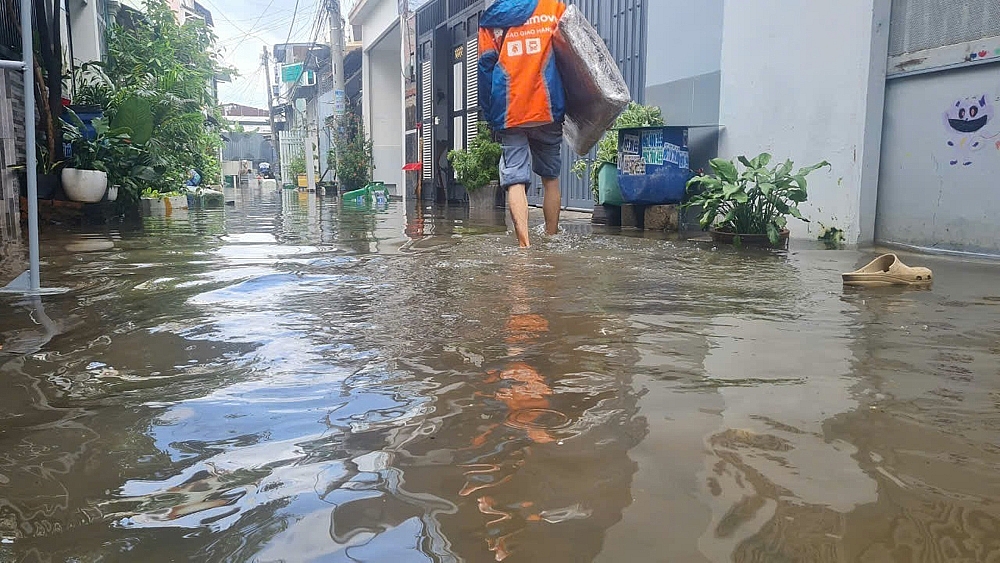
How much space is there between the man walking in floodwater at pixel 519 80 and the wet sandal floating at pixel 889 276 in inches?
70.7

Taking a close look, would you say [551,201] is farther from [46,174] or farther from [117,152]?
[117,152]

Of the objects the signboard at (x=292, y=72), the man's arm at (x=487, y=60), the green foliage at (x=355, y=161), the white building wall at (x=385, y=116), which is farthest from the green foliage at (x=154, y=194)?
the signboard at (x=292, y=72)

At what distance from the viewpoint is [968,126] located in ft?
13.3

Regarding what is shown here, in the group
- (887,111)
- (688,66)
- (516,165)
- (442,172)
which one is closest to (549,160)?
(516,165)

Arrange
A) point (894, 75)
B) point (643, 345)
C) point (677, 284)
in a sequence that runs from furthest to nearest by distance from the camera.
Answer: point (894, 75), point (677, 284), point (643, 345)

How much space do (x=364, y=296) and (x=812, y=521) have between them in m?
1.90

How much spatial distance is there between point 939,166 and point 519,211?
93.3 inches

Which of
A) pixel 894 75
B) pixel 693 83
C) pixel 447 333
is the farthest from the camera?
pixel 693 83

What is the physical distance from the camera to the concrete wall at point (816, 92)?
15.1 ft

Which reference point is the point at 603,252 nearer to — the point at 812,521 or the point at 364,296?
the point at 364,296

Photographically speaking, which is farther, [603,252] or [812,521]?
[603,252]

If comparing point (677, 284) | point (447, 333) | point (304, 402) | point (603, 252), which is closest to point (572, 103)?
point (603, 252)

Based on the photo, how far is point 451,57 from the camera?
1354 cm

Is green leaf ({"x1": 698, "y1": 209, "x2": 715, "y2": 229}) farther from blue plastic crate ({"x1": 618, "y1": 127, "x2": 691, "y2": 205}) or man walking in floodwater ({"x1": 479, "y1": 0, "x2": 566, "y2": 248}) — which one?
man walking in floodwater ({"x1": 479, "y1": 0, "x2": 566, "y2": 248})
